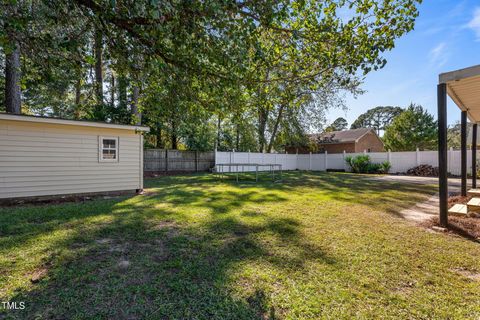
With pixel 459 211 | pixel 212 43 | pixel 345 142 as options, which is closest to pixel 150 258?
pixel 212 43

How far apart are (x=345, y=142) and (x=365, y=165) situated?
752cm

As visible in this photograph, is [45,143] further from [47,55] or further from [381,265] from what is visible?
[381,265]

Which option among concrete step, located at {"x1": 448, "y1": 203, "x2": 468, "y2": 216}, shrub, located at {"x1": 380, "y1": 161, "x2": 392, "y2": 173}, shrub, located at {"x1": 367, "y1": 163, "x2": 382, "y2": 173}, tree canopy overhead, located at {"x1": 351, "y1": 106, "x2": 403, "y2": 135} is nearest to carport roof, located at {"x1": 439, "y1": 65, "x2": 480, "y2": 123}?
concrete step, located at {"x1": 448, "y1": 203, "x2": 468, "y2": 216}

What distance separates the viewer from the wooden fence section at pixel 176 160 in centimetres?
1413

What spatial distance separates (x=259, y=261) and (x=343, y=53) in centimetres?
320

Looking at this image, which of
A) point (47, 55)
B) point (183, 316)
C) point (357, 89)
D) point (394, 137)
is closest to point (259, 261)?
point (183, 316)

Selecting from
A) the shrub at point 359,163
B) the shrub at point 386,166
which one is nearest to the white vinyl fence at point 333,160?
the shrub at point 386,166

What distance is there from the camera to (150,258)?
2766 millimetres

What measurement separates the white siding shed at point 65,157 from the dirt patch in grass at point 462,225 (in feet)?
22.3

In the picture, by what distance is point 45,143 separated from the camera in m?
6.29

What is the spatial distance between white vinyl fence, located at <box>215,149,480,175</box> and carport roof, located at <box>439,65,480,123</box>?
7805 millimetres

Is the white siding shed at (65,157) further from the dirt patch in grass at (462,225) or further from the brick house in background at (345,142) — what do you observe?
the brick house in background at (345,142)

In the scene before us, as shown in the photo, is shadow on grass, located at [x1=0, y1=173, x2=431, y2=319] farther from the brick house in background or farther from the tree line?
the brick house in background

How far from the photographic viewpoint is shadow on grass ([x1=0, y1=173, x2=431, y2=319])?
1861 mm
